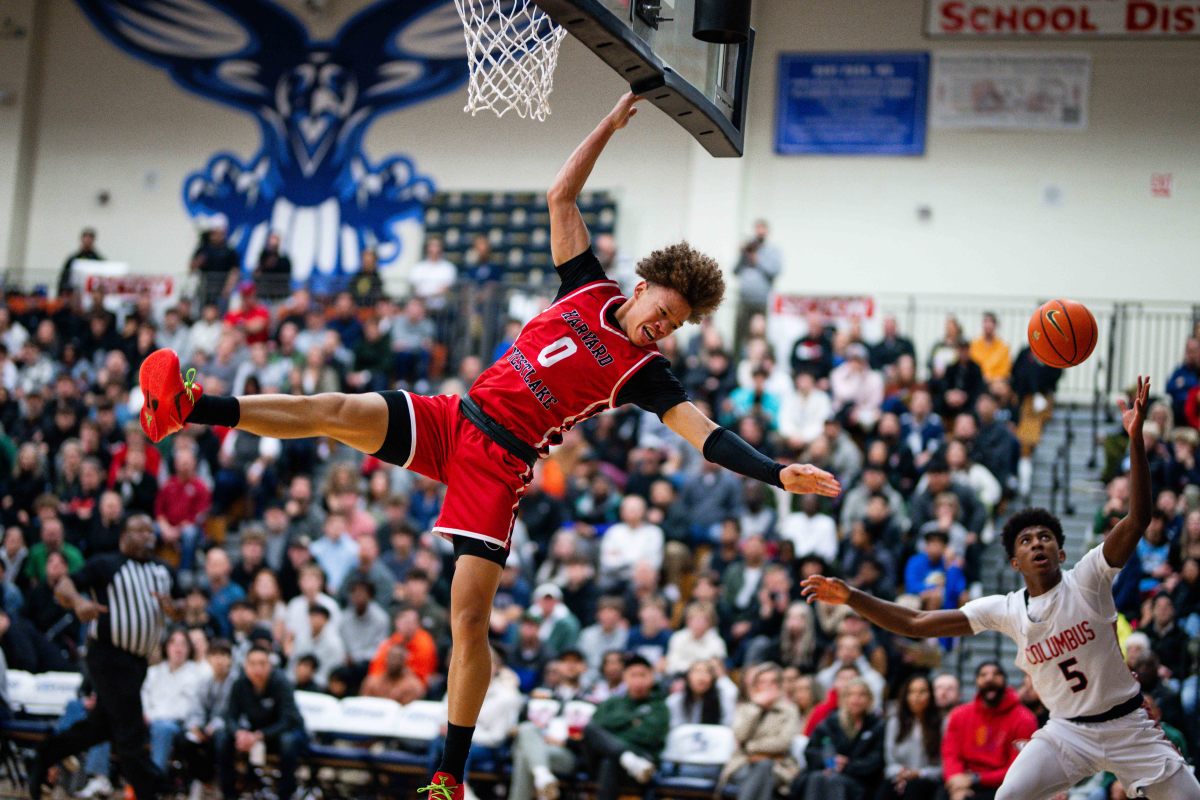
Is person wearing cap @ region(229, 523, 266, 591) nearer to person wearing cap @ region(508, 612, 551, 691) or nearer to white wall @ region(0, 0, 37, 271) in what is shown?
person wearing cap @ region(508, 612, 551, 691)

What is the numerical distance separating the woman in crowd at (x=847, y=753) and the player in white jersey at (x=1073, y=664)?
365 cm

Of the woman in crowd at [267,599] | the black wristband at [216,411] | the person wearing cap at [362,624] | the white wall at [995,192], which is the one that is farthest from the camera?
the white wall at [995,192]

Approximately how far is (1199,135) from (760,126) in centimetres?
613

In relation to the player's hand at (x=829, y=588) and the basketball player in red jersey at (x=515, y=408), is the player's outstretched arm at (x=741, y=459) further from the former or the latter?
the player's hand at (x=829, y=588)

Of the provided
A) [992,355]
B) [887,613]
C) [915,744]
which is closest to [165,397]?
[887,613]

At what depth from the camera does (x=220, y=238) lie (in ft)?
74.8

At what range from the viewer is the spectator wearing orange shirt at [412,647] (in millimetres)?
13500

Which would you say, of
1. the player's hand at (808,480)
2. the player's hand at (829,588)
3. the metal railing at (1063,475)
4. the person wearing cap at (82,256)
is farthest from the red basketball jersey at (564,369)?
the person wearing cap at (82,256)

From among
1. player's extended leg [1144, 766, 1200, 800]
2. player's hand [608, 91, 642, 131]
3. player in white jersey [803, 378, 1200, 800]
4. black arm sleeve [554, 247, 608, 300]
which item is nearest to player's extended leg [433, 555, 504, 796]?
black arm sleeve [554, 247, 608, 300]

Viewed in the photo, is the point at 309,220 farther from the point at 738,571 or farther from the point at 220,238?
the point at 738,571

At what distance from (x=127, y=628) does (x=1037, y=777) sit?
7.02m

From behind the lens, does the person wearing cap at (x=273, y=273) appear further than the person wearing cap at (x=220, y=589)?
Yes

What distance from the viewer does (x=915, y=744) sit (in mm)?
11406

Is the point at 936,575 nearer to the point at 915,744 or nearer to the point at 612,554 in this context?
the point at 915,744
